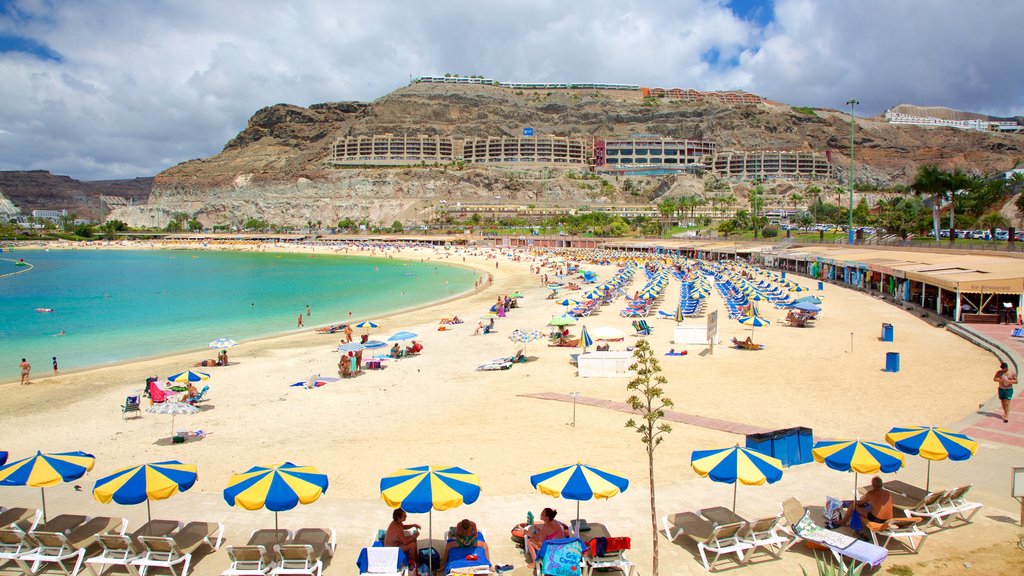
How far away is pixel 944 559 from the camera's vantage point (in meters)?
6.86

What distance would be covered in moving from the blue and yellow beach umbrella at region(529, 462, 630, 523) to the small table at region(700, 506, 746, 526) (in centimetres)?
120

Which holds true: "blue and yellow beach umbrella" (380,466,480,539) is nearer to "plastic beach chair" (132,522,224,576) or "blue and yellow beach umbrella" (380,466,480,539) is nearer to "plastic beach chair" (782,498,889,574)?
"plastic beach chair" (132,522,224,576)

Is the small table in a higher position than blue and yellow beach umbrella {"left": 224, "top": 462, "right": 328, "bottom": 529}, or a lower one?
lower

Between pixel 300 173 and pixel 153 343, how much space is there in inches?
5280

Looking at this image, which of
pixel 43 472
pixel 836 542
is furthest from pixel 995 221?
pixel 43 472

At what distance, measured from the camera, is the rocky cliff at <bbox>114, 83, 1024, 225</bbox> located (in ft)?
449

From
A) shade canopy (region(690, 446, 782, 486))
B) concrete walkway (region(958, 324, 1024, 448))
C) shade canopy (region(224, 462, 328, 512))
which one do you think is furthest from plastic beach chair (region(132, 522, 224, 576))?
concrete walkway (region(958, 324, 1024, 448))

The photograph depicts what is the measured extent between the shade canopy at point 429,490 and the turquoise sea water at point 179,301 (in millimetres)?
18976

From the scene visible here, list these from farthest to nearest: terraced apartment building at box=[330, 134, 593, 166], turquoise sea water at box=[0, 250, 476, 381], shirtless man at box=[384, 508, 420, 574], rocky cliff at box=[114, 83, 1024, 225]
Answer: terraced apartment building at box=[330, 134, 593, 166]
rocky cliff at box=[114, 83, 1024, 225]
turquoise sea water at box=[0, 250, 476, 381]
shirtless man at box=[384, 508, 420, 574]

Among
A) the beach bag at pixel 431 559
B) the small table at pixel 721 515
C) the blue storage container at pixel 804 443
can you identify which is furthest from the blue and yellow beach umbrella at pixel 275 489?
the blue storage container at pixel 804 443

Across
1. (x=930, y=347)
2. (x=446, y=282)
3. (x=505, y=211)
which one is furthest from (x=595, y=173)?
(x=930, y=347)

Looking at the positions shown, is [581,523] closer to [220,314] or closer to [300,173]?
[220,314]

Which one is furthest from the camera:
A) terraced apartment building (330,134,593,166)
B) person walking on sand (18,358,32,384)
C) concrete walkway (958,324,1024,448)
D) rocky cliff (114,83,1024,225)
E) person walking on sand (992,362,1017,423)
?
terraced apartment building (330,134,593,166)

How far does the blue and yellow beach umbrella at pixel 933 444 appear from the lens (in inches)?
316
